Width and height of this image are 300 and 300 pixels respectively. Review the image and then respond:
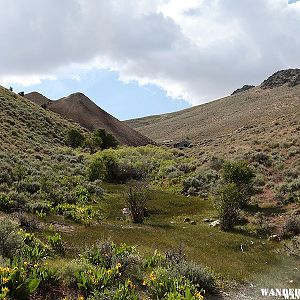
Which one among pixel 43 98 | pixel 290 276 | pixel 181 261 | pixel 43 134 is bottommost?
pixel 290 276

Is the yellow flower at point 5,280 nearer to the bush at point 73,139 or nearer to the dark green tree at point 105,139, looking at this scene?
the bush at point 73,139

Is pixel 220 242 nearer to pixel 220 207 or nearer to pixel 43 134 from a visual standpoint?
pixel 220 207

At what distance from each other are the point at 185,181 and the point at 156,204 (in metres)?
6.50

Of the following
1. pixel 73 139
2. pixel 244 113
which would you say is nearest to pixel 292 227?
pixel 73 139

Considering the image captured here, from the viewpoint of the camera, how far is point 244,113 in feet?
267

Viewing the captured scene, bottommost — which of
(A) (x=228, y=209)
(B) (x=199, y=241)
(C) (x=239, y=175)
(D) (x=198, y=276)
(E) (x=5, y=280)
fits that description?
(B) (x=199, y=241)

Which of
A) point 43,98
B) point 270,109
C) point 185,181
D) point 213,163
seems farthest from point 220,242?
point 43,98

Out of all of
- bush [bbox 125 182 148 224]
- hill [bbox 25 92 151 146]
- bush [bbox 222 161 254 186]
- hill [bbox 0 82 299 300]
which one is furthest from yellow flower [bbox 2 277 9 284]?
hill [bbox 25 92 151 146]

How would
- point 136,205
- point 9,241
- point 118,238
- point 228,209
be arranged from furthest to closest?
point 136,205, point 228,209, point 118,238, point 9,241

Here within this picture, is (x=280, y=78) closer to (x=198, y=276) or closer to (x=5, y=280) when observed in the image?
(x=198, y=276)

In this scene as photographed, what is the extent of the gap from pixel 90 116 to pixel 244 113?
103ft

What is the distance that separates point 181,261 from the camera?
34.3 ft

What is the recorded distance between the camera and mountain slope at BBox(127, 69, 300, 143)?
6968 centimetres

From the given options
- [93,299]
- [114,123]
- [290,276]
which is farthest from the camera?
[114,123]
